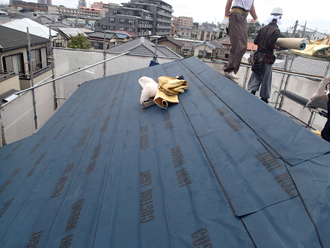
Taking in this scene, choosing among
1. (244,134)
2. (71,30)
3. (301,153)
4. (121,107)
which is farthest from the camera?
(71,30)

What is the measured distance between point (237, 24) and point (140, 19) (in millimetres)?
49982

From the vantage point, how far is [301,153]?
2271 millimetres

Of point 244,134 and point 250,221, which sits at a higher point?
point 244,134

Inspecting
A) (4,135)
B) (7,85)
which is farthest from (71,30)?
(4,135)

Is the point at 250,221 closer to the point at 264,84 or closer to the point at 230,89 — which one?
the point at 230,89

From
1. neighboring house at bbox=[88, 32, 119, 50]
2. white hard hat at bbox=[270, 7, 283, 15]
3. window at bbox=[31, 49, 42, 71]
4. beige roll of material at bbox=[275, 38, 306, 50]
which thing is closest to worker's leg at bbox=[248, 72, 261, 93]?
beige roll of material at bbox=[275, 38, 306, 50]

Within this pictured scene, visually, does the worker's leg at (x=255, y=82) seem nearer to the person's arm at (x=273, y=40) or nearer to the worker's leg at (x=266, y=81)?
the worker's leg at (x=266, y=81)

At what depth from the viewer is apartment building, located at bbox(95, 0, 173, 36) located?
47.7 metres

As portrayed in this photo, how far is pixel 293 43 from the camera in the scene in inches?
167

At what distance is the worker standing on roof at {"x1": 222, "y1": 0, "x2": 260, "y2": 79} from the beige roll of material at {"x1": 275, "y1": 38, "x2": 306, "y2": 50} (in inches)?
25.7

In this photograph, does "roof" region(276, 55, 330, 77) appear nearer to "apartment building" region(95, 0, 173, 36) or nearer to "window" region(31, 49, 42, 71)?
"window" region(31, 49, 42, 71)

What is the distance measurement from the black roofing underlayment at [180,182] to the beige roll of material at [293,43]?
1.27m

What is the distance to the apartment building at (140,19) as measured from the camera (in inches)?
1877

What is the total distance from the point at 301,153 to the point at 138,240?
175 centimetres
